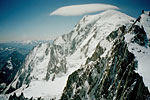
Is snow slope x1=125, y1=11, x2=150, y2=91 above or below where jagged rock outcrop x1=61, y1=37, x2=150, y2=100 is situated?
above

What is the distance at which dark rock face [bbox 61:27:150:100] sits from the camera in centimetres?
2964

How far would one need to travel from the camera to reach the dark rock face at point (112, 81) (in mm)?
29639

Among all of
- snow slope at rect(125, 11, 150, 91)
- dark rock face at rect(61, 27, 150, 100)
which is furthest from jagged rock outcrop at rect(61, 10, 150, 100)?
snow slope at rect(125, 11, 150, 91)

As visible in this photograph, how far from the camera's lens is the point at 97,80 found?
54594 millimetres

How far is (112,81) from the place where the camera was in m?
42.5

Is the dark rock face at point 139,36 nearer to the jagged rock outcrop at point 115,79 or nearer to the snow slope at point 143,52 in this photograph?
the jagged rock outcrop at point 115,79

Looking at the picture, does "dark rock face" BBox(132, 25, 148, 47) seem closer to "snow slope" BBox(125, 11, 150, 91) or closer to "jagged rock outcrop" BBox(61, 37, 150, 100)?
"snow slope" BBox(125, 11, 150, 91)

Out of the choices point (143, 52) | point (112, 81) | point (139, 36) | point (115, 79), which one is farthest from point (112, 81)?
point (139, 36)

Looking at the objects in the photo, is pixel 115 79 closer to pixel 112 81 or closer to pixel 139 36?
pixel 112 81

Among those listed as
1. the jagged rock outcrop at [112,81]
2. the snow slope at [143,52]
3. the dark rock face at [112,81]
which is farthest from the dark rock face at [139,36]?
the jagged rock outcrop at [112,81]

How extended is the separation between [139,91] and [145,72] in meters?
5.70

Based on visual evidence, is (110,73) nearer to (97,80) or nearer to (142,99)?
(97,80)

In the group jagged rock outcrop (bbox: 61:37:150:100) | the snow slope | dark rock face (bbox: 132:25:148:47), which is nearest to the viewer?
the snow slope

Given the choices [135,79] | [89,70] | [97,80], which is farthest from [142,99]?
[89,70]
